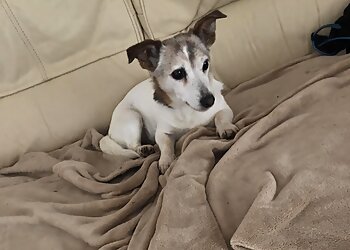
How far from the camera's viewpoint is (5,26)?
2.03 metres

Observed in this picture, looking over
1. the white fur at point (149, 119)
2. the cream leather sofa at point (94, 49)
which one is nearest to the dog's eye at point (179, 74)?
the white fur at point (149, 119)

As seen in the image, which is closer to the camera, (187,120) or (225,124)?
(225,124)

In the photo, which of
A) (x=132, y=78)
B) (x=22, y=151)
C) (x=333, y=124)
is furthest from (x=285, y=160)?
(x=22, y=151)

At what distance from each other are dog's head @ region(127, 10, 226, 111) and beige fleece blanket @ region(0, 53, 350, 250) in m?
0.12

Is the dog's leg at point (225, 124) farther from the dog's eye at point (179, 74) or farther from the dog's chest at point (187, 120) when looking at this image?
the dog's eye at point (179, 74)

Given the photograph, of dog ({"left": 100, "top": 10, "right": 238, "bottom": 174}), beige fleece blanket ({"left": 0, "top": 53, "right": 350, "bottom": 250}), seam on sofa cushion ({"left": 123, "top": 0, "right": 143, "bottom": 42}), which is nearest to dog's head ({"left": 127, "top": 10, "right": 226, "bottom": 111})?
dog ({"left": 100, "top": 10, "right": 238, "bottom": 174})

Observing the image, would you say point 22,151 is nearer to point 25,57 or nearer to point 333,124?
point 25,57

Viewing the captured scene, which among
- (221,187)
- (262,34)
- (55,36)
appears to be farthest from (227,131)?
(55,36)

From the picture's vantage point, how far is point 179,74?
6.14ft

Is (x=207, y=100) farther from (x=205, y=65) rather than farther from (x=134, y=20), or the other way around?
(x=134, y=20)

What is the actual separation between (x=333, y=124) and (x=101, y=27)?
36.4 inches

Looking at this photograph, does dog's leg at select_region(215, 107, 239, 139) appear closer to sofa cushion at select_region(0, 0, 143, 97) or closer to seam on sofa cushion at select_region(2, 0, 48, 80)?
sofa cushion at select_region(0, 0, 143, 97)

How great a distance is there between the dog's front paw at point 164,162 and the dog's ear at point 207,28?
15.4 inches

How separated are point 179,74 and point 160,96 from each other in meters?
0.13
